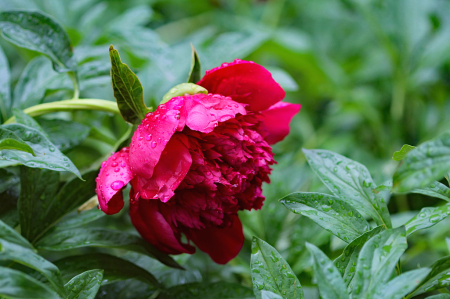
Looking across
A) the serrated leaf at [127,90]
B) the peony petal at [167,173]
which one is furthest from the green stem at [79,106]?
the peony petal at [167,173]

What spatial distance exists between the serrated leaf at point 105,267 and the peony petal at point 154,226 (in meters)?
0.06

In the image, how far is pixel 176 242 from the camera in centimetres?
41

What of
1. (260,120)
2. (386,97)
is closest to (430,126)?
(386,97)

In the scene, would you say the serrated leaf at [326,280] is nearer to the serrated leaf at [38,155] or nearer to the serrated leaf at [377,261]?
the serrated leaf at [377,261]

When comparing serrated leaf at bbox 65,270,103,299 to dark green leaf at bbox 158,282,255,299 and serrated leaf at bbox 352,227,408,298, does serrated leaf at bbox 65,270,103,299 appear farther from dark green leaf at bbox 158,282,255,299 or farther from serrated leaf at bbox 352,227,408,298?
serrated leaf at bbox 352,227,408,298

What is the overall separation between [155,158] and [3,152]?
152 millimetres

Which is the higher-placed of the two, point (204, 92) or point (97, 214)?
point (204, 92)

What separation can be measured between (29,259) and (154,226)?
14 cm

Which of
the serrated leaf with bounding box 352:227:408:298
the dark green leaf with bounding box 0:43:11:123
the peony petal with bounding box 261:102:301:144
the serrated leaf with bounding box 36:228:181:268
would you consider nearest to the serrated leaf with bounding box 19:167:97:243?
the serrated leaf with bounding box 36:228:181:268

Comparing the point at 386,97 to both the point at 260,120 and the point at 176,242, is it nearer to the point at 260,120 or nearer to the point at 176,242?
the point at 260,120

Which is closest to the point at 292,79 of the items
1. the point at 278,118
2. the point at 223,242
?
the point at 278,118

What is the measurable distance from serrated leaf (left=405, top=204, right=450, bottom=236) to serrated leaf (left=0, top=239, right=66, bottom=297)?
34cm

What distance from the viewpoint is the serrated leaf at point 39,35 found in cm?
50

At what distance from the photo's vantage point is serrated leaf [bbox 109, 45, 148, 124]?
0.41 m
